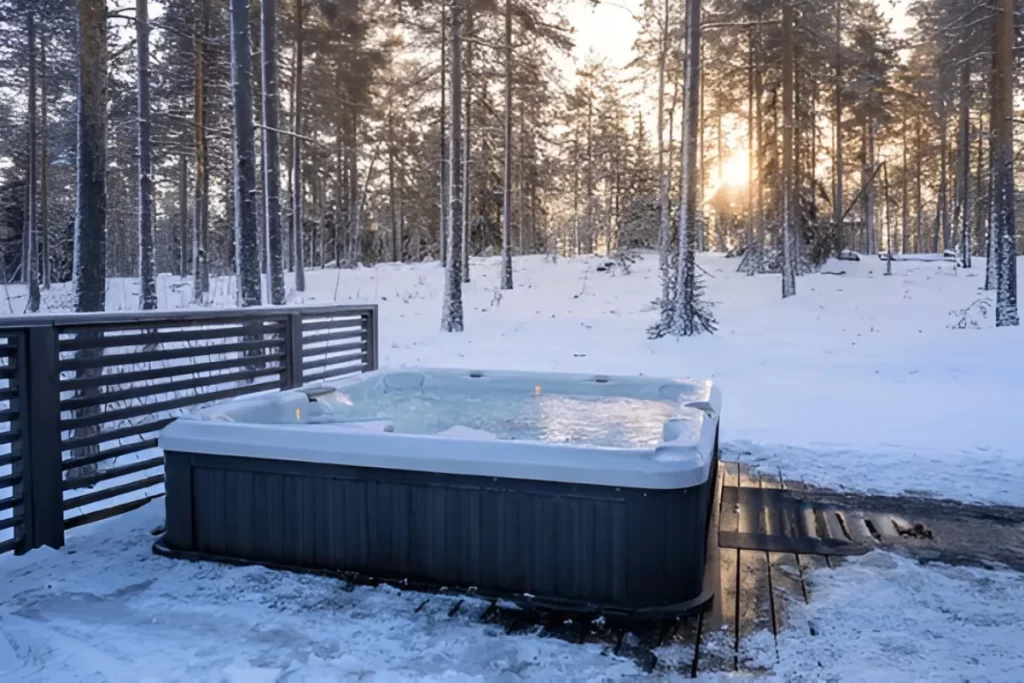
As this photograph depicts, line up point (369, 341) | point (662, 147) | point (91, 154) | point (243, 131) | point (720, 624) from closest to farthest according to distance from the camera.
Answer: point (720, 624) < point (91, 154) < point (369, 341) < point (243, 131) < point (662, 147)

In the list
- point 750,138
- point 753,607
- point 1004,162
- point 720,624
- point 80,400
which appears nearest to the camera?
point 720,624

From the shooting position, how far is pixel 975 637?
2.09 m

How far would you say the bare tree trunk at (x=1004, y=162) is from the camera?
8.39 meters

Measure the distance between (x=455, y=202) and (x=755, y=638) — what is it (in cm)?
831

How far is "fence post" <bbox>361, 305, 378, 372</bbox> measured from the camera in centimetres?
553

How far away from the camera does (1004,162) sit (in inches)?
338

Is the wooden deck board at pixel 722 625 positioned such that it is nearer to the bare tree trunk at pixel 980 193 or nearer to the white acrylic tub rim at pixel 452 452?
the white acrylic tub rim at pixel 452 452

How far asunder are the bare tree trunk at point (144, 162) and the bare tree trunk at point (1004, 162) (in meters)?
9.72

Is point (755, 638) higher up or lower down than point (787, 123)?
lower down

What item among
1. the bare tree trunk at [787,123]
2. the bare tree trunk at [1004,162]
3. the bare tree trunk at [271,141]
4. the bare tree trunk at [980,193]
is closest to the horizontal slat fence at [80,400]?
the bare tree trunk at [271,141]

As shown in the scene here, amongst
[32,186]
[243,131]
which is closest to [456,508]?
[243,131]

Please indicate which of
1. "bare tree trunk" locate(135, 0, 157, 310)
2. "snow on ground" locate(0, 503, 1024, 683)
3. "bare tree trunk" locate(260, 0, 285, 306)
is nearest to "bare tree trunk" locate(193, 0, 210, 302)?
"bare tree trunk" locate(135, 0, 157, 310)

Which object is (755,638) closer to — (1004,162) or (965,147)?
(1004,162)

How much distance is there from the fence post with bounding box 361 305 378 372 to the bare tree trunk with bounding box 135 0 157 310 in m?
4.15
